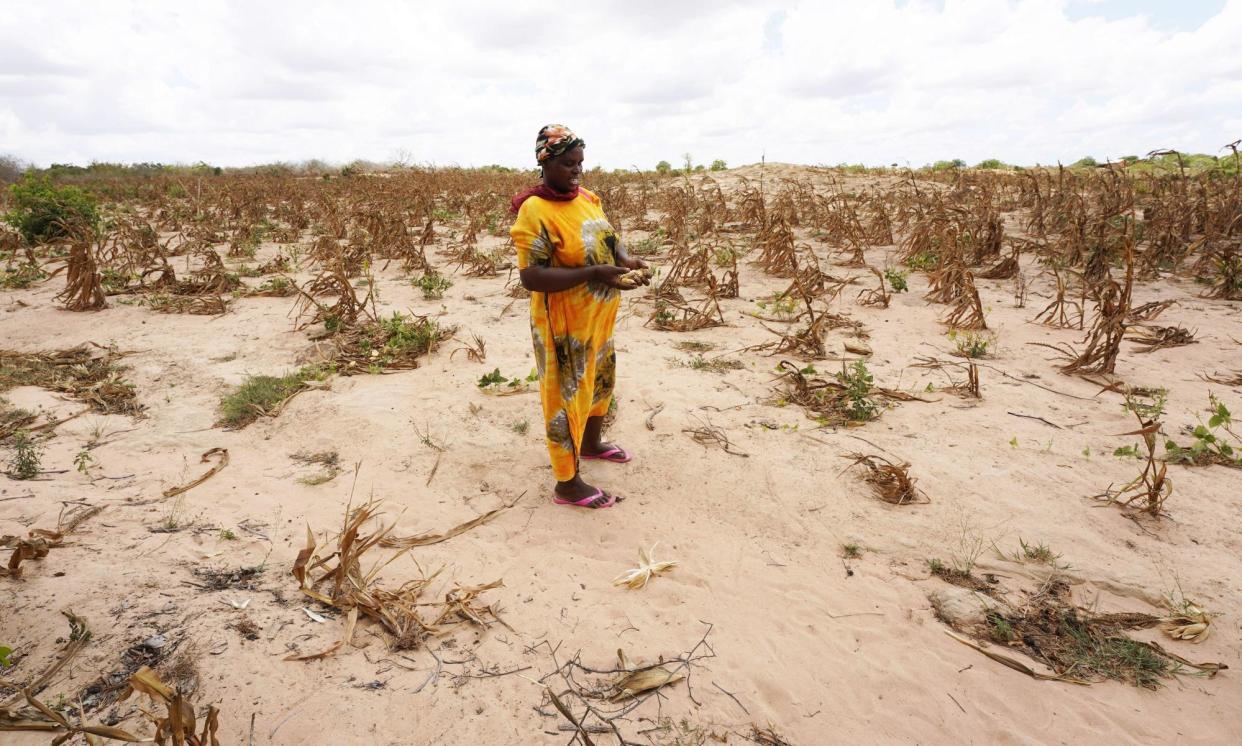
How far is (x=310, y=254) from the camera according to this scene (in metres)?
7.96

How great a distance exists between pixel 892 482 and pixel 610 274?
6.05 ft

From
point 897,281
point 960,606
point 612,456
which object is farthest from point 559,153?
point 897,281

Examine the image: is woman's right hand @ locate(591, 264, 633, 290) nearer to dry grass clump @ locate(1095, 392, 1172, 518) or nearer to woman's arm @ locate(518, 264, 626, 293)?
woman's arm @ locate(518, 264, 626, 293)

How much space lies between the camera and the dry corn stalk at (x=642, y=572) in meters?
2.57

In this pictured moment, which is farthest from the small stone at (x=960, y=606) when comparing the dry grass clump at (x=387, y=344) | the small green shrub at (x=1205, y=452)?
the dry grass clump at (x=387, y=344)

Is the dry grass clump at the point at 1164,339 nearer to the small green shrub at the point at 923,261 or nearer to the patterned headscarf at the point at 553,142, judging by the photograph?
the small green shrub at the point at 923,261

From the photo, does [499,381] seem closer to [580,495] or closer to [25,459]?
[580,495]

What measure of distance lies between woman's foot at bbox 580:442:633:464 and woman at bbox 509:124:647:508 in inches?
15.7

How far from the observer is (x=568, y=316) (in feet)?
8.57

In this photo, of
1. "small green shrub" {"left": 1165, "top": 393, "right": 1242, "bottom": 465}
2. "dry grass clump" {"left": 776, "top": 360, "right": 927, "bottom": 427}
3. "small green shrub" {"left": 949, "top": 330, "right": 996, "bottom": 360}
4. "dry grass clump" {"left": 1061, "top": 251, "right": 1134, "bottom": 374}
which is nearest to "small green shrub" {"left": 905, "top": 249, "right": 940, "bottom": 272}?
"small green shrub" {"left": 949, "top": 330, "right": 996, "bottom": 360}

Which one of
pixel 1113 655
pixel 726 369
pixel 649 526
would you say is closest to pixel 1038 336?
pixel 726 369

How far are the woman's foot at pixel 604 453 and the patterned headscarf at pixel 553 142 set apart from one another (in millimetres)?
1654

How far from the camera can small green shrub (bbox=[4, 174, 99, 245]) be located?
7406 millimetres

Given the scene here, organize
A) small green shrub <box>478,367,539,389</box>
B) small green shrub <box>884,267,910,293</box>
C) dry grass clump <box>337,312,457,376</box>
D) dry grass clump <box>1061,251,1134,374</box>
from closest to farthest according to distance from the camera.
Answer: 1. dry grass clump <box>1061,251,1134,374</box>
2. small green shrub <box>478,367,539,389</box>
3. dry grass clump <box>337,312,457,376</box>
4. small green shrub <box>884,267,910,293</box>
